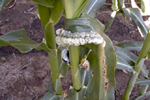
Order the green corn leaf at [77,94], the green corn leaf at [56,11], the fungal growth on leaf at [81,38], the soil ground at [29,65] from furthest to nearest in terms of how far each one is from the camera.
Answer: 1. the soil ground at [29,65]
2. the green corn leaf at [77,94]
3. the green corn leaf at [56,11]
4. the fungal growth on leaf at [81,38]

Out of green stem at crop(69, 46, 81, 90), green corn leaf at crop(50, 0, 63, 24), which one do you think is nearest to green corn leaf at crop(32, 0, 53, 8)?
green corn leaf at crop(50, 0, 63, 24)

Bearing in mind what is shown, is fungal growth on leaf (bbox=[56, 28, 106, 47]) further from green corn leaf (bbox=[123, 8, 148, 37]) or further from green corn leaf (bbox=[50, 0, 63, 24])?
green corn leaf (bbox=[123, 8, 148, 37])

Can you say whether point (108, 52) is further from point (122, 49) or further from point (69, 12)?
point (122, 49)

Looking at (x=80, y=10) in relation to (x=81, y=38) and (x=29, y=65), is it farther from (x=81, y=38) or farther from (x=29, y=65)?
(x=29, y=65)

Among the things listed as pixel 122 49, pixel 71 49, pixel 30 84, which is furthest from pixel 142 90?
pixel 30 84

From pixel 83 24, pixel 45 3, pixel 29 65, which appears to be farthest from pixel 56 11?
pixel 29 65

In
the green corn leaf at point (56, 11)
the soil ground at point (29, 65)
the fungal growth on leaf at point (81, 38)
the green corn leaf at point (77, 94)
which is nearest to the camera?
the fungal growth on leaf at point (81, 38)

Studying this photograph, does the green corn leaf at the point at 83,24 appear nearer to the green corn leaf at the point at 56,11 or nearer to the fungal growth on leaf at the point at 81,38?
the fungal growth on leaf at the point at 81,38

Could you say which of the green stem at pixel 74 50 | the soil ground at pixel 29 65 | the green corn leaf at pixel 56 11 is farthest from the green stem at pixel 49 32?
the soil ground at pixel 29 65
